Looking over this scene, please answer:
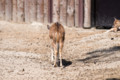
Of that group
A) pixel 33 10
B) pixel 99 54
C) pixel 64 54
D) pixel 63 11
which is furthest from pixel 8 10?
pixel 99 54

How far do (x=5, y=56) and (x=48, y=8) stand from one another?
5.05 metres

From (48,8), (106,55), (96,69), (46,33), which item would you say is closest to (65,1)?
(48,8)

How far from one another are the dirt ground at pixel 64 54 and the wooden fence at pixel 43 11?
18.6 inches

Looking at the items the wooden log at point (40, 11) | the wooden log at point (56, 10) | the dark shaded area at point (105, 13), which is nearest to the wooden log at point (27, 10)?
the wooden log at point (40, 11)

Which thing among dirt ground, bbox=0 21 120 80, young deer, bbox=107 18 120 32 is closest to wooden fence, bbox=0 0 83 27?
dirt ground, bbox=0 21 120 80

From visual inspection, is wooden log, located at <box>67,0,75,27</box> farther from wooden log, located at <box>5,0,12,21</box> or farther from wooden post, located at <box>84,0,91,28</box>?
wooden log, located at <box>5,0,12,21</box>

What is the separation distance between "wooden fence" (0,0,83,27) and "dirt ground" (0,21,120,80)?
1.55 ft

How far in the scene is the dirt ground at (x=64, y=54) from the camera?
743 cm

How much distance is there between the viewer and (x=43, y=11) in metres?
13.9

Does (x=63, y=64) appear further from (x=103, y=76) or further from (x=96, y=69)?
(x=103, y=76)

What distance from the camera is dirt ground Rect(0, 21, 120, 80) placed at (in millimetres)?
7434

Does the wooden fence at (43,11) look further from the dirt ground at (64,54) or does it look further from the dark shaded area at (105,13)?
the dark shaded area at (105,13)

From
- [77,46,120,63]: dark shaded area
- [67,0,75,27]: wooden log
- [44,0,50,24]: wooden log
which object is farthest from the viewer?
[44,0,50,24]: wooden log

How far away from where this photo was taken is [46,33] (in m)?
12.9
